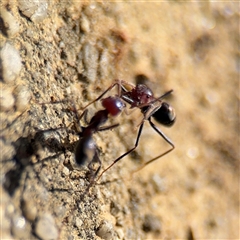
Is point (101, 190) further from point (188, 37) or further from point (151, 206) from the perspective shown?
point (188, 37)

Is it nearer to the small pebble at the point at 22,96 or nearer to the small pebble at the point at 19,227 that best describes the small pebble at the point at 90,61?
the small pebble at the point at 22,96

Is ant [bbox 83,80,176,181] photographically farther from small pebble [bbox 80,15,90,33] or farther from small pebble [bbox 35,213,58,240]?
small pebble [bbox 35,213,58,240]

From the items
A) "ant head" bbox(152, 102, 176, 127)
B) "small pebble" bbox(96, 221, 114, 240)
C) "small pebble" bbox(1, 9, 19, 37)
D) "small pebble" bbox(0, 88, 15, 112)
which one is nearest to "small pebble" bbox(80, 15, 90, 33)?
"small pebble" bbox(1, 9, 19, 37)

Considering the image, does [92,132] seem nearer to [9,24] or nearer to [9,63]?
[9,63]

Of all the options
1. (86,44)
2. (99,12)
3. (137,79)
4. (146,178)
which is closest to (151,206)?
(146,178)

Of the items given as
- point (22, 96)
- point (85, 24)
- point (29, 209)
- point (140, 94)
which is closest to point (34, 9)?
point (85, 24)

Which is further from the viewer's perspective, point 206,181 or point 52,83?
point 206,181
